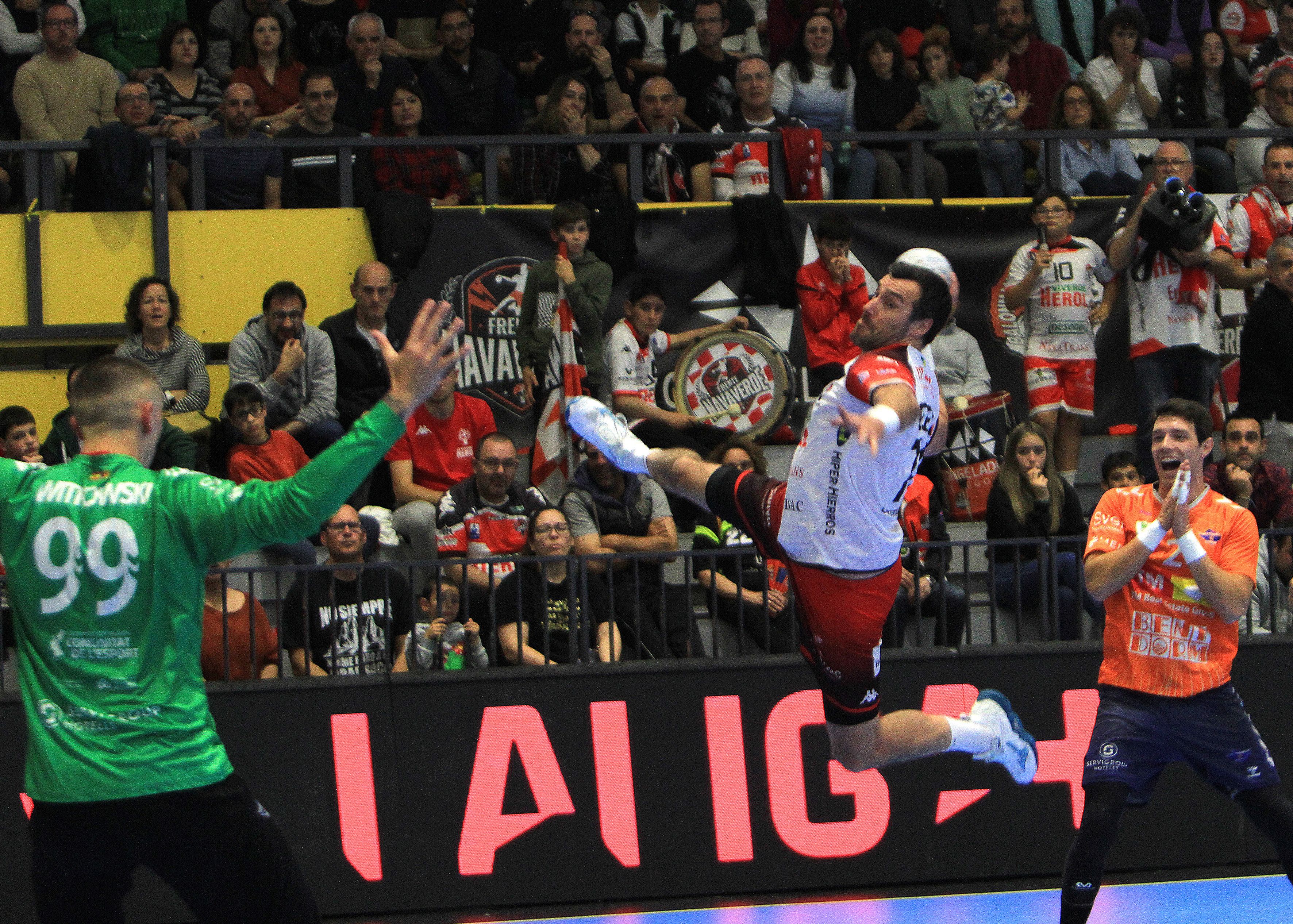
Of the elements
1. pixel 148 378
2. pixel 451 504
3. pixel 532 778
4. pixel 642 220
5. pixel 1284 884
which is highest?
pixel 642 220

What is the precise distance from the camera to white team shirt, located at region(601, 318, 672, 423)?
412 inches

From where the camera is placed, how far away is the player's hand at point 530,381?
10445mm

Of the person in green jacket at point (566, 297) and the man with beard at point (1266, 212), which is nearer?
the person in green jacket at point (566, 297)

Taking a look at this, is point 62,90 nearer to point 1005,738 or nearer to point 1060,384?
point 1060,384

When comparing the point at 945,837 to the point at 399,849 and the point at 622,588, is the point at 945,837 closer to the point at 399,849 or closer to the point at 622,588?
the point at 622,588

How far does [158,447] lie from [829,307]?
464 cm

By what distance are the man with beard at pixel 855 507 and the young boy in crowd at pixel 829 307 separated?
4.69 meters

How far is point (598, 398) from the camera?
1063 cm

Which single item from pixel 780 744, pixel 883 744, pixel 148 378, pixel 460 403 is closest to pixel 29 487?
pixel 148 378

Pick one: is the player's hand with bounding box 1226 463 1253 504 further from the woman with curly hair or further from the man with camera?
the woman with curly hair

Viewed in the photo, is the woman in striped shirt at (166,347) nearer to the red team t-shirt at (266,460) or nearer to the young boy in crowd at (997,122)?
the red team t-shirt at (266,460)

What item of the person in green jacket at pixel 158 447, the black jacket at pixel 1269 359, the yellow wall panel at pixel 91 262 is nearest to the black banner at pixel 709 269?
the black jacket at pixel 1269 359

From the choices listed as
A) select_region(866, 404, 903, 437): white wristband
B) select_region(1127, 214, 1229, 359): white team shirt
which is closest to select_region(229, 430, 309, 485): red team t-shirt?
select_region(866, 404, 903, 437): white wristband

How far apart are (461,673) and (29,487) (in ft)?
12.5
